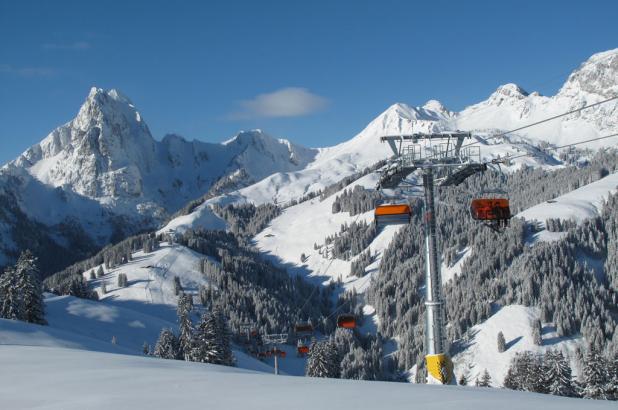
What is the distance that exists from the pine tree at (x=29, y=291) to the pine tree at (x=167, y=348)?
49.1 feet

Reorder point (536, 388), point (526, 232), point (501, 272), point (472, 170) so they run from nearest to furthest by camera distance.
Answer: point (472, 170) < point (536, 388) < point (501, 272) < point (526, 232)

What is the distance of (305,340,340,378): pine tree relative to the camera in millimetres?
84812

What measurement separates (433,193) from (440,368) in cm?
844

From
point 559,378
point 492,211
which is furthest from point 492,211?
point 559,378

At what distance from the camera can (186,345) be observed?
7512 centimetres

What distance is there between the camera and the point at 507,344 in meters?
138

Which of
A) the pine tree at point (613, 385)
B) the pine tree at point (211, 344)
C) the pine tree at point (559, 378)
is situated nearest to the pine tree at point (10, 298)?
the pine tree at point (211, 344)

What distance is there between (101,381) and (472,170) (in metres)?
20.1

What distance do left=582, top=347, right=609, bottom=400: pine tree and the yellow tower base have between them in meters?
46.5

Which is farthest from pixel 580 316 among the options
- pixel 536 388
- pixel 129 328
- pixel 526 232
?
pixel 129 328

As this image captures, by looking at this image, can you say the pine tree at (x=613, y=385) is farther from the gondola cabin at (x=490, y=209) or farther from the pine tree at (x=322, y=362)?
the gondola cabin at (x=490, y=209)

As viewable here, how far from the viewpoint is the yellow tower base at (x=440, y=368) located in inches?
1117

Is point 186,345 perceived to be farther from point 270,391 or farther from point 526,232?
point 526,232

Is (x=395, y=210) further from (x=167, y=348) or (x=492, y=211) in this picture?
(x=167, y=348)
